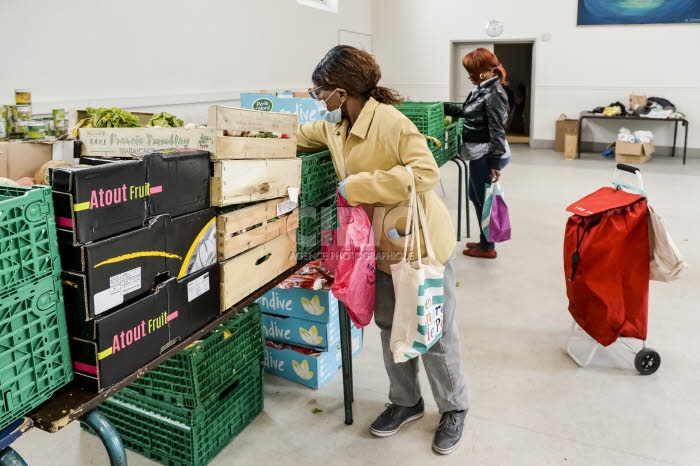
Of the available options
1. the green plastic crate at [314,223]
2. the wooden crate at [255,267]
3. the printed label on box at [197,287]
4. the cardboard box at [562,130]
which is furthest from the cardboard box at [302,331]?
the cardboard box at [562,130]

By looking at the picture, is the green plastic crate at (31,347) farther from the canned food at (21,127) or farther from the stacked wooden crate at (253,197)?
the canned food at (21,127)

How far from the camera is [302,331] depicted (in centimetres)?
277

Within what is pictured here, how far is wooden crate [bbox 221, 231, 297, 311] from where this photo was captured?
5.72 feet

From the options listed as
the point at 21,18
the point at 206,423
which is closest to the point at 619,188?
the point at 206,423

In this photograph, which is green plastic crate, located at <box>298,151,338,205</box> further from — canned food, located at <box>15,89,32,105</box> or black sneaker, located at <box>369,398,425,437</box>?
canned food, located at <box>15,89,32,105</box>

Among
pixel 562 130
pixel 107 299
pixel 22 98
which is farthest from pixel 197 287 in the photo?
pixel 562 130

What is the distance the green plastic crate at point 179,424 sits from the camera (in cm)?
217

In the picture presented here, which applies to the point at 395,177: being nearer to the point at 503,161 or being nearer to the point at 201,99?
the point at 503,161

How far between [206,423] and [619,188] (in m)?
2.24

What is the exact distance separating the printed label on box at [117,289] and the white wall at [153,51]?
366 cm

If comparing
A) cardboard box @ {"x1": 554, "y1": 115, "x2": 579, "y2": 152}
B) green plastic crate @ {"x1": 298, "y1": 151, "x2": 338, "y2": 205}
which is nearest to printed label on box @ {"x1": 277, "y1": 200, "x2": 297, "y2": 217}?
green plastic crate @ {"x1": 298, "y1": 151, "x2": 338, "y2": 205}

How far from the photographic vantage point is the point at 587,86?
399 inches

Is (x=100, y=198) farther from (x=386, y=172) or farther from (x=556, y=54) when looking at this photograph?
(x=556, y=54)

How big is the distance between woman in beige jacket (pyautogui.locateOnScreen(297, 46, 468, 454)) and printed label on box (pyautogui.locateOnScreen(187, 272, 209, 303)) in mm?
605
